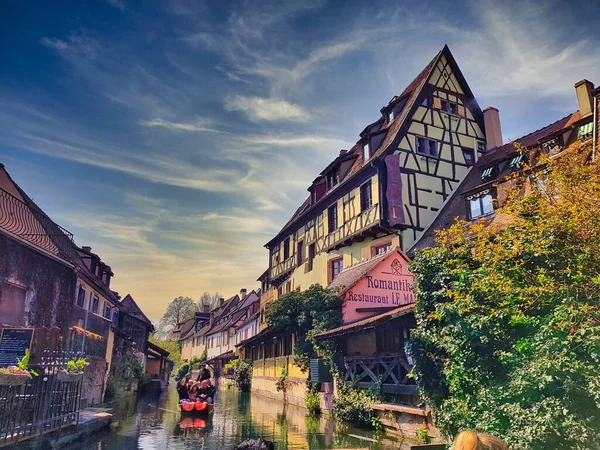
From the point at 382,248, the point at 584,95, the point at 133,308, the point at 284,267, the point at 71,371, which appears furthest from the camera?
the point at 133,308

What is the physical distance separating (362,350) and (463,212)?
811cm

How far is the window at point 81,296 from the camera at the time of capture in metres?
19.9

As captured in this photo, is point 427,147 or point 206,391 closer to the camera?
point 206,391

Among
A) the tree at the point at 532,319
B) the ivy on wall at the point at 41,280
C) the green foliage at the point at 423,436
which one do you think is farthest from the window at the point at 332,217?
the tree at the point at 532,319

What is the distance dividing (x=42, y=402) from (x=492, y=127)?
2443 centimetres

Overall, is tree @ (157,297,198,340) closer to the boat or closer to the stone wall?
the stone wall

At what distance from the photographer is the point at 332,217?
26328mm

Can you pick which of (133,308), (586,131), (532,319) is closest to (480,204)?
(586,131)

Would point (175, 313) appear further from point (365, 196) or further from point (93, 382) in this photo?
point (365, 196)

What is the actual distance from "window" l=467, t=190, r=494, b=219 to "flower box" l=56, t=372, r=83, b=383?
52.2 ft

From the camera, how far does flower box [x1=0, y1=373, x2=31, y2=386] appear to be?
793 cm

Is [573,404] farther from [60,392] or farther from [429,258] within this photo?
[60,392]

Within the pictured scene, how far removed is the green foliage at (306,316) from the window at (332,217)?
17.6 feet

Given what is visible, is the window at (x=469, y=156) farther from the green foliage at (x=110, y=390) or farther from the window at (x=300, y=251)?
the green foliage at (x=110, y=390)
